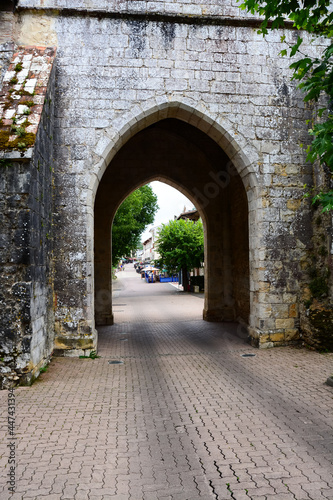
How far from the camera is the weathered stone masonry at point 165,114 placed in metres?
6.28

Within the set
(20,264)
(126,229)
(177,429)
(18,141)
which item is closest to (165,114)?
(18,141)

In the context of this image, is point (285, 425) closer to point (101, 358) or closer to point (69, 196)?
point (101, 358)

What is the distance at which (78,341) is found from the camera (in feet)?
20.3

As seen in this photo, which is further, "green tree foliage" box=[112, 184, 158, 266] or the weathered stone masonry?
"green tree foliage" box=[112, 184, 158, 266]

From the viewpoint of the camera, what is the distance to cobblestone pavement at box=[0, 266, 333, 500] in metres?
2.57

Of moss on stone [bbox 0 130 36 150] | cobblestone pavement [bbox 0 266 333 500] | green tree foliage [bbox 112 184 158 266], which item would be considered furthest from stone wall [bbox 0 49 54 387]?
green tree foliage [bbox 112 184 158 266]

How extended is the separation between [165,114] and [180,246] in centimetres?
1399

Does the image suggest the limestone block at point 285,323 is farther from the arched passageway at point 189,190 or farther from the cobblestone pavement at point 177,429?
the arched passageway at point 189,190

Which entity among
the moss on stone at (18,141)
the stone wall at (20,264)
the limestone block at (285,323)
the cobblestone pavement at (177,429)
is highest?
the moss on stone at (18,141)

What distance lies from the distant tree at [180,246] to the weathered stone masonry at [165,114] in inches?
526

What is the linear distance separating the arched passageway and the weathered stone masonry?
3.35m

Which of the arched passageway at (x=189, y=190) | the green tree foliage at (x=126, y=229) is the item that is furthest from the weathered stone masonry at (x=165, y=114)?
the green tree foliage at (x=126, y=229)

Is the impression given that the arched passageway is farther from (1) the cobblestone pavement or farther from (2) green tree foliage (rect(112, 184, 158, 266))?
(2) green tree foliage (rect(112, 184, 158, 266))

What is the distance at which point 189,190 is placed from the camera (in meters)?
11.4
